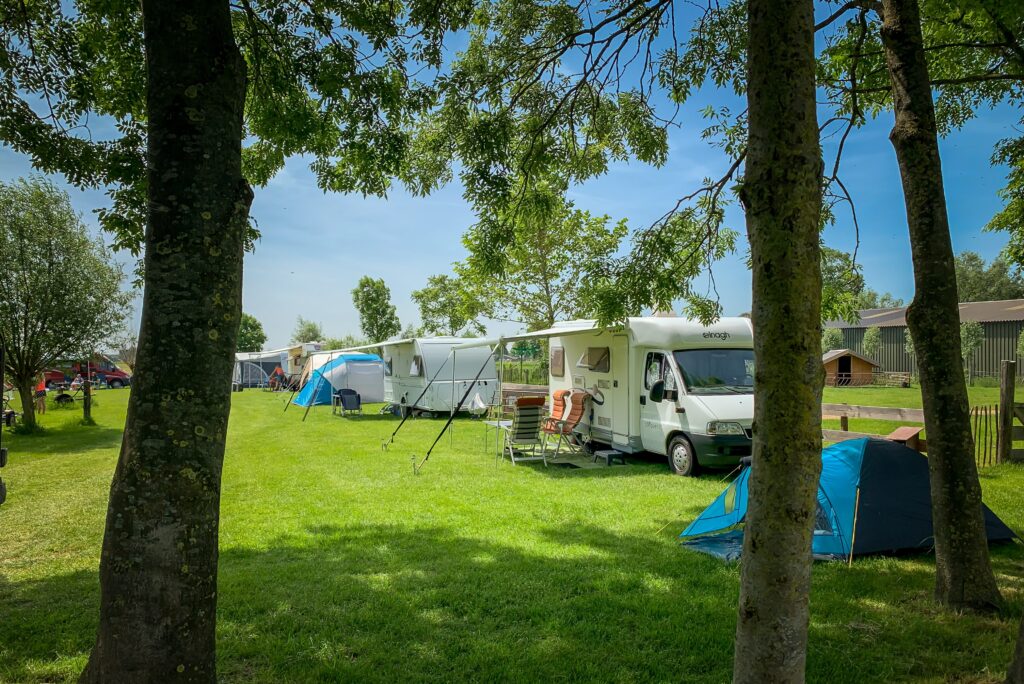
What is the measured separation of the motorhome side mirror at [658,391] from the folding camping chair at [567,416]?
1.62m

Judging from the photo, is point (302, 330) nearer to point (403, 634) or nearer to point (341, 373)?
point (341, 373)

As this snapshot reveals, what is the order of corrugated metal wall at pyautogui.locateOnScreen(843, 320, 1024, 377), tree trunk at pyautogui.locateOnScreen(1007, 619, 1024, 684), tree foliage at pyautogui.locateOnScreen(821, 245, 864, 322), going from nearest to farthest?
1. tree trunk at pyautogui.locateOnScreen(1007, 619, 1024, 684)
2. tree foliage at pyautogui.locateOnScreen(821, 245, 864, 322)
3. corrugated metal wall at pyautogui.locateOnScreen(843, 320, 1024, 377)

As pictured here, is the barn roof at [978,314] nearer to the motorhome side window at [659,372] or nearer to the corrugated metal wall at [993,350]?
the corrugated metal wall at [993,350]

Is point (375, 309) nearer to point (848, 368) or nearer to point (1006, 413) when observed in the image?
point (848, 368)

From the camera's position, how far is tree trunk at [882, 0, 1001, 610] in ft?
14.1

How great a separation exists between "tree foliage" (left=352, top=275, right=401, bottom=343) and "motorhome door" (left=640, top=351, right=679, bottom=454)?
127 feet

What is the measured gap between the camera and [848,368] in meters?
40.5

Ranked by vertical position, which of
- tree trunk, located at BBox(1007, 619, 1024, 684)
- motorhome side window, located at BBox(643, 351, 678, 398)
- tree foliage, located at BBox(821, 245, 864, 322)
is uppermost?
tree foliage, located at BBox(821, 245, 864, 322)

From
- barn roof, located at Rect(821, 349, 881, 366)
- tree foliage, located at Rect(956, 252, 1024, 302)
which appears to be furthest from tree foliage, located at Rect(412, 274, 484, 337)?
tree foliage, located at Rect(956, 252, 1024, 302)

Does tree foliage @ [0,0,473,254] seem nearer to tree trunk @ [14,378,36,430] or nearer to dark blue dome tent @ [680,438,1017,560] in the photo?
dark blue dome tent @ [680,438,1017,560]

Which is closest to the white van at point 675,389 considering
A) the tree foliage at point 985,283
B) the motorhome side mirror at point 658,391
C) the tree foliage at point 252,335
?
the motorhome side mirror at point 658,391

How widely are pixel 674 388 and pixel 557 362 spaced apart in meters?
3.84

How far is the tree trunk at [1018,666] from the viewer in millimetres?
2846

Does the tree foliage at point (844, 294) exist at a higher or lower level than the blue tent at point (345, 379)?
higher
